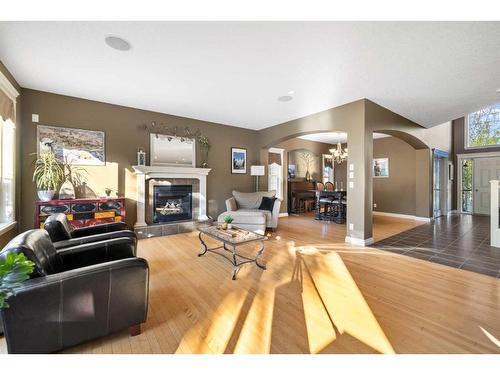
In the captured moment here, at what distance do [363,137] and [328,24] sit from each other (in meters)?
2.40

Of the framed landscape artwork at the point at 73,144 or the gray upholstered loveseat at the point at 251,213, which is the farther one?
the gray upholstered loveseat at the point at 251,213

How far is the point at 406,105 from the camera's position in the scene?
4.39 m

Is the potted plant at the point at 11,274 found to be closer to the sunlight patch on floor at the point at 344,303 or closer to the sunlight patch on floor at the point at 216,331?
the sunlight patch on floor at the point at 216,331

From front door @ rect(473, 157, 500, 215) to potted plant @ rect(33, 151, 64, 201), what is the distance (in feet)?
38.8

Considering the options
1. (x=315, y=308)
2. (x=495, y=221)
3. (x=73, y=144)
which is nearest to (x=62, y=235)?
(x=73, y=144)

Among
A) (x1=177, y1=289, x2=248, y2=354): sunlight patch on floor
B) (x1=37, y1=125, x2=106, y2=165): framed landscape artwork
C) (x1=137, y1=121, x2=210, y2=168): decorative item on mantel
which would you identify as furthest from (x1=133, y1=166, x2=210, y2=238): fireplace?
(x1=177, y1=289, x2=248, y2=354): sunlight patch on floor

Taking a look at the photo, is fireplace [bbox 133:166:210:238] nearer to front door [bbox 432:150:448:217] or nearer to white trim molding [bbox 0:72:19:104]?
white trim molding [bbox 0:72:19:104]

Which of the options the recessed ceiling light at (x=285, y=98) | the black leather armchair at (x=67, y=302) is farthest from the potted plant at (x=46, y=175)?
the recessed ceiling light at (x=285, y=98)

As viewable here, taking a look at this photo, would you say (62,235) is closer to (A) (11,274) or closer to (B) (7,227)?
(B) (7,227)

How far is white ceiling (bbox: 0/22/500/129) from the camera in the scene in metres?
2.24

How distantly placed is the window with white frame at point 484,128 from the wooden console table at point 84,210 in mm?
10842

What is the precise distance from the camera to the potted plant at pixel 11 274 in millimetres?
959

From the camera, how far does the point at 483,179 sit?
7648mm
